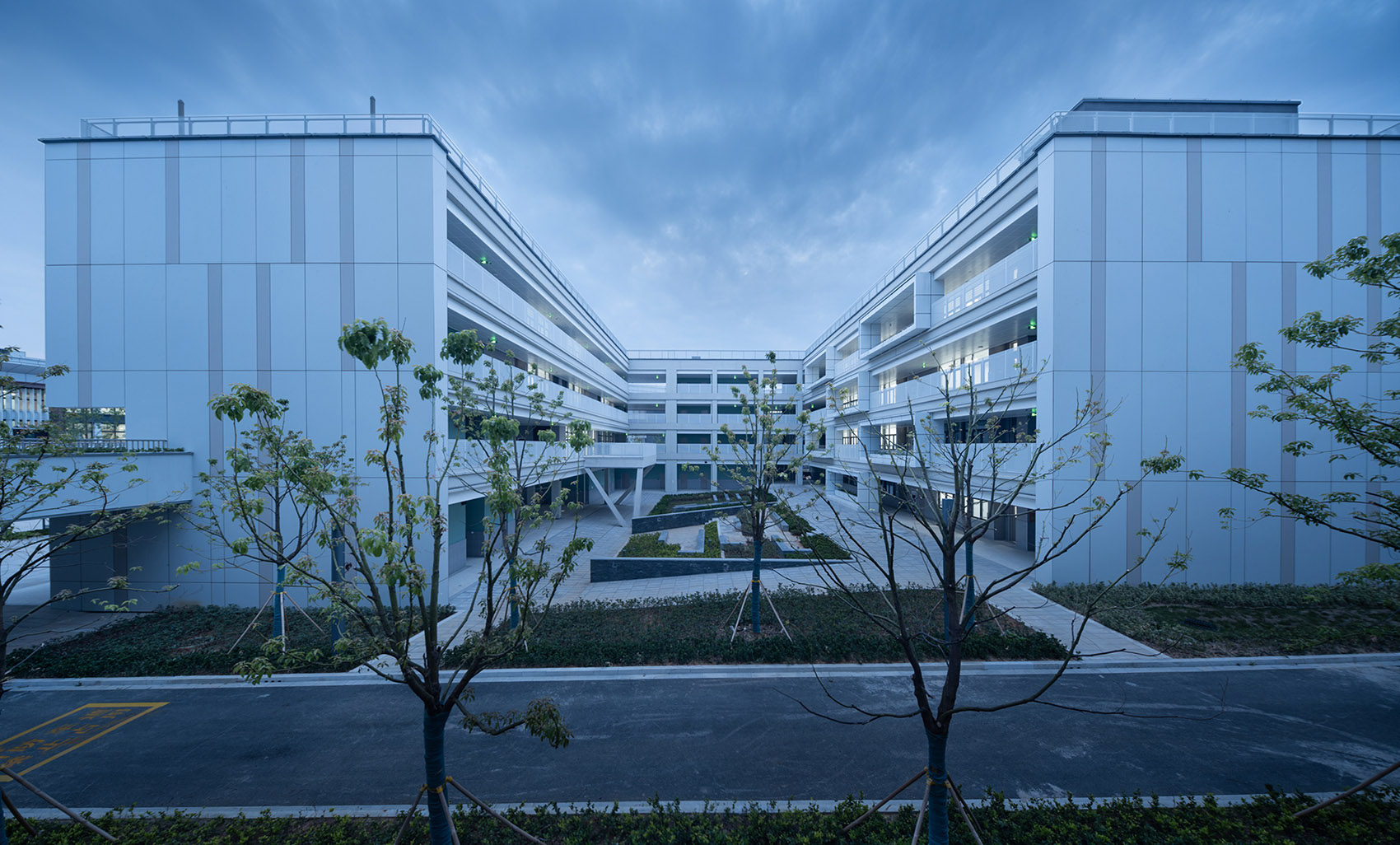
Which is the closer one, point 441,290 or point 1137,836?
point 1137,836

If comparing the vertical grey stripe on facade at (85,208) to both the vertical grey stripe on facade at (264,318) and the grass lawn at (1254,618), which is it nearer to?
the vertical grey stripe on facade at (264,318)

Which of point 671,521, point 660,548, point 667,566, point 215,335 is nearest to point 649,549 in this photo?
point 660,548

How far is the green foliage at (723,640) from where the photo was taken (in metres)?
11.2

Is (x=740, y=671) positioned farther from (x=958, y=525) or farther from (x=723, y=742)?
(x=958, y=525)

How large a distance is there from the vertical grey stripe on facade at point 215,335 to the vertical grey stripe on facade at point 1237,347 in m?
32.7

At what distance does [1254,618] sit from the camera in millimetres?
13570

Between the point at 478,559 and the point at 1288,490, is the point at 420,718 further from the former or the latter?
the point at 1288,490

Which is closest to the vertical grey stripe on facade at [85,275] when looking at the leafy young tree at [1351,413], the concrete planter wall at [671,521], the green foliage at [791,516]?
the concrete planter wall at [671,521]

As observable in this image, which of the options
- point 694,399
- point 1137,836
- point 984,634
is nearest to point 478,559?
point 984,634

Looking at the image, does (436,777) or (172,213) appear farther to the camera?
(172,213)

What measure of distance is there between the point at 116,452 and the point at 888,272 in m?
32.2

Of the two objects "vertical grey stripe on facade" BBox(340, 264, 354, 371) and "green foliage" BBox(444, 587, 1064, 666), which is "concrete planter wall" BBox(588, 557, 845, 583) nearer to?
"green foliage" BBox(444, 587, 1064, 666)

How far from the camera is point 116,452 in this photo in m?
13.1

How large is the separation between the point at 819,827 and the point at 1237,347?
20370 mm
